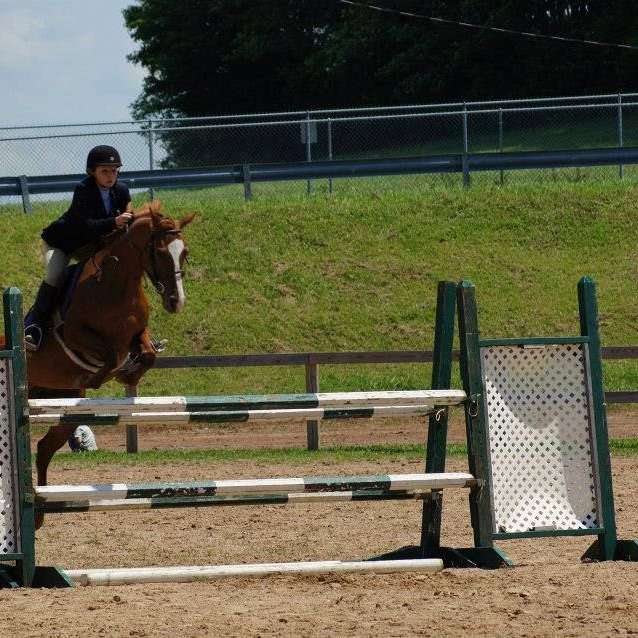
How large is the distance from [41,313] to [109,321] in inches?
28.5

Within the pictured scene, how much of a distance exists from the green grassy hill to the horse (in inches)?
368

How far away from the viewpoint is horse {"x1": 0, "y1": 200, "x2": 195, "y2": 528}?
1007cm

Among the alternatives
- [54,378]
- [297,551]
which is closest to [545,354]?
[297,551]

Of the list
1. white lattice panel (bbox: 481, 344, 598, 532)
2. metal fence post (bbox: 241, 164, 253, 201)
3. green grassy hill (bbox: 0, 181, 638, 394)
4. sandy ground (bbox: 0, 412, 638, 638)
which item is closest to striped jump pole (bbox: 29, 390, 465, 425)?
white lattice panel (bbox: 481, 344, 598, 532)

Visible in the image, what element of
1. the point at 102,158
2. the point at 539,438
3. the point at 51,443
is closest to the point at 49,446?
the point at 51,443

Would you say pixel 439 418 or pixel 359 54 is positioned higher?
pixel 359 54

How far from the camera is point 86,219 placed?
34.1 feet

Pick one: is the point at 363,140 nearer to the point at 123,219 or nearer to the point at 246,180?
the point at 246,180

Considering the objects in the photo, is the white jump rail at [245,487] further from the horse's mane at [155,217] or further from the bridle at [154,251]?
the horse's mane at [155,217]

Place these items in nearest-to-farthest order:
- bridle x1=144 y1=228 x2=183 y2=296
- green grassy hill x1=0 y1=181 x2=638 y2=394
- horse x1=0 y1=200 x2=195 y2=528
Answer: bridle x1=144 y1=228 x2=183 y2=296 → horse x1=0 y1=200 x2=195 y2=528 → green grassy hill x1=0 y1=181 x2=638 y2=394

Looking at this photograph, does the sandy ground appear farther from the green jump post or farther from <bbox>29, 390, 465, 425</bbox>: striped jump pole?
<bbox>29, 390, 465, 425</bbox>: striped jump pole

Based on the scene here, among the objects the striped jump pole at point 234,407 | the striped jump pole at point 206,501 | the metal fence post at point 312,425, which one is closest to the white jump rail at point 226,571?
the striped jump pole at point 206,501

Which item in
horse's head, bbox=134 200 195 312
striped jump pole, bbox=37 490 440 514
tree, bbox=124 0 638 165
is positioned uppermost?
tree, bbox=124 0 638 165

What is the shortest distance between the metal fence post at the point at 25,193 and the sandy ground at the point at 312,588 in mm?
14574
